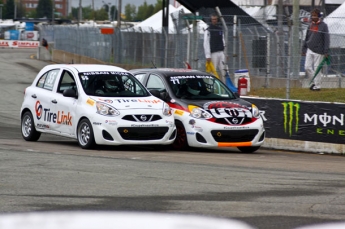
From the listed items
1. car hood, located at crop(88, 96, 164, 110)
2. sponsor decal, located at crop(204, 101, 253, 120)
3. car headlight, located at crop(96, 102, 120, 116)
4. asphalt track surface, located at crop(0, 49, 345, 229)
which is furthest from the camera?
sponsor decal, located at crop(204, 101, 253, 120)

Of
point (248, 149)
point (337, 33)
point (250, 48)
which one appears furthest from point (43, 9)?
point (248, 149)

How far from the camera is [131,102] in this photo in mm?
13688

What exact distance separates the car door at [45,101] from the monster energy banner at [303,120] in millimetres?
3884

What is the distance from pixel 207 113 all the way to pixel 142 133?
120cm

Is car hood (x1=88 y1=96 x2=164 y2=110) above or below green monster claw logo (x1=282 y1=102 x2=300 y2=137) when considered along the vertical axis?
above

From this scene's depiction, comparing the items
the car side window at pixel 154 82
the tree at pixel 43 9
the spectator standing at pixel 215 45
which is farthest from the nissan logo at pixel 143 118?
the tree at pixel 43 9

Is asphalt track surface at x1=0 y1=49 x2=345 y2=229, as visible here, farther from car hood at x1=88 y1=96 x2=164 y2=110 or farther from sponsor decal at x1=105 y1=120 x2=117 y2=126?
car hood at x1=88 y1=96 x2=164 y2=110

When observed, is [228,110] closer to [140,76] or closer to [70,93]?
[140,76]

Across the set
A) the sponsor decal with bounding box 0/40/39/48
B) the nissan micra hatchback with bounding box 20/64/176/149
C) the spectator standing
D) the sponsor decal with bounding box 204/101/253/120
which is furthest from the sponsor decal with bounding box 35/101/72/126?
the sponsor decal with bounding box 0/40/39/48

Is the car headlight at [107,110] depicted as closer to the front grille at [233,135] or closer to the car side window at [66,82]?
the car side window at [66,82]

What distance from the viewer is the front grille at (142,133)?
1330cm

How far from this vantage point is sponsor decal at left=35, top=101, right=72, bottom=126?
1409 cm

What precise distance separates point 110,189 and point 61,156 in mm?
3616

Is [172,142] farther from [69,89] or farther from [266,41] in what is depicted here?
[266,41]
